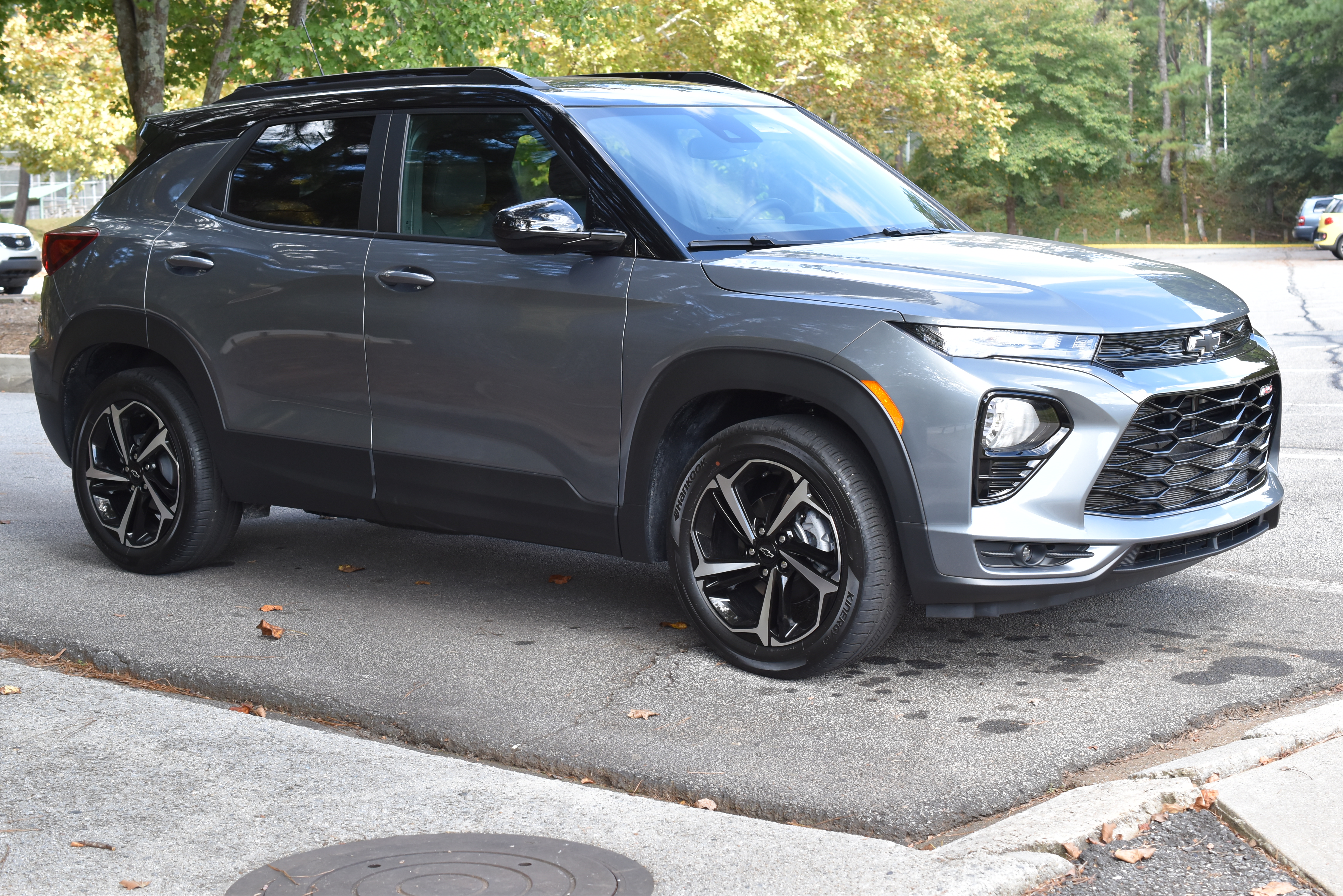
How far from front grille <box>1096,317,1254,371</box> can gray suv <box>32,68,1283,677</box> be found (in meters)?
0.01

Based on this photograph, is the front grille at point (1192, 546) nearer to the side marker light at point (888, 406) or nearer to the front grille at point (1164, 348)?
the front grille at point (1164, 348)

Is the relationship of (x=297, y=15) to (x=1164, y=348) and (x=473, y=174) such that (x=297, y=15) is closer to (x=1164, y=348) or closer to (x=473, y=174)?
(x=473, y=174)

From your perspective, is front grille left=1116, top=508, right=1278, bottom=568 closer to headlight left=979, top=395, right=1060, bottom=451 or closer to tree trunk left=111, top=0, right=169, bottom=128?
headlight left=979, top=395, right=1060, bottom=451

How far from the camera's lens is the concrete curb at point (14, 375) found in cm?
1344

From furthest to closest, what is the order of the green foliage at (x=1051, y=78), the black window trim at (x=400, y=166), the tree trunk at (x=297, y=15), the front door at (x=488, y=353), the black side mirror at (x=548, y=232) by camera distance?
the green foliage at (x=1051, y=78), the tree trunk at (x=297, y=15), the black window trim at (x=400, y=166), the front door at (x=488, y=353), the black side mirror at (x=548, y=232)

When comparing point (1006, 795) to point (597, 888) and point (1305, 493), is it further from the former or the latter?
point (1305, 493)

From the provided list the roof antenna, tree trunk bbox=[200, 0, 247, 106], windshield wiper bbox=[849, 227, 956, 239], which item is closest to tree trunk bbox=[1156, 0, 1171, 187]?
tree trunk bbox=[200, 0, 247, 106]

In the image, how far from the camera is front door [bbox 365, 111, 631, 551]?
4801mm

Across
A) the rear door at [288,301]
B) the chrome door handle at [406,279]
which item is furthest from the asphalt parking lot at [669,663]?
the chrome door handle at [406,279]

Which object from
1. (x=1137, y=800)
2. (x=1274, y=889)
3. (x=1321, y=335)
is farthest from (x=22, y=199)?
(x=1274, y=889)

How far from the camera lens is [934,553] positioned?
4.20 meters

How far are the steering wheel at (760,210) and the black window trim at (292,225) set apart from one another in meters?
1.40

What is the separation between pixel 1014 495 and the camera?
4.16m

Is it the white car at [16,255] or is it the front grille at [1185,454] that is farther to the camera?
the white car at [16,255]
